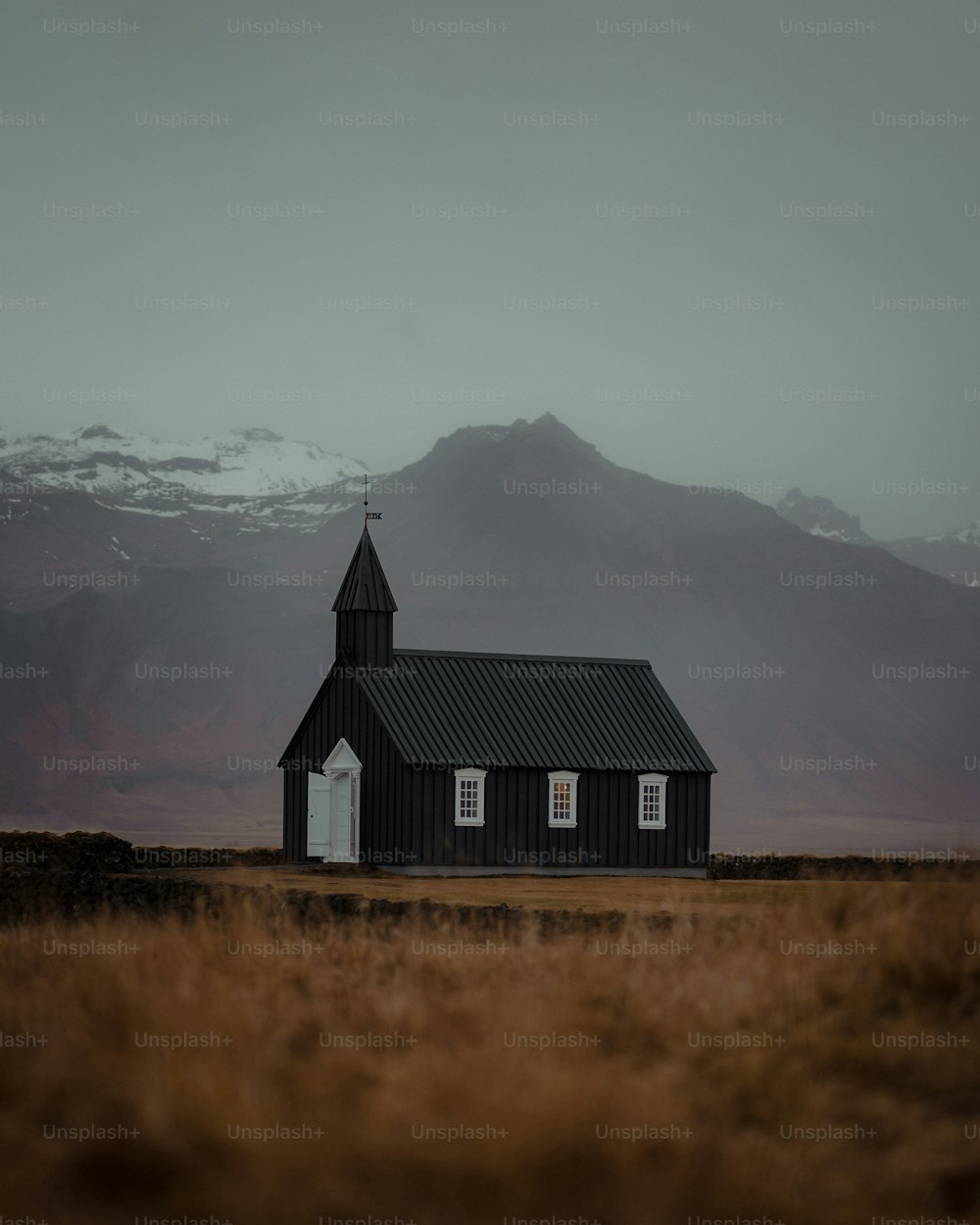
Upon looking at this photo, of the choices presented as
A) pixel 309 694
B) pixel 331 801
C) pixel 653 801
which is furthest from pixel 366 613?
pixel 309 694

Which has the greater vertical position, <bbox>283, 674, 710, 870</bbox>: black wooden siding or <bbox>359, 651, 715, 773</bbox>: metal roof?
<bbox>359, 651, 715, 773</bbox>: metal roof

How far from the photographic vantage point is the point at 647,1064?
14016 mm

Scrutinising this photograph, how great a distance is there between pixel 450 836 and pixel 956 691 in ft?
541

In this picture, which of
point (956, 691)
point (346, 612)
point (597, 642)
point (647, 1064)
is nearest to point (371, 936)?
point (647, 1064)

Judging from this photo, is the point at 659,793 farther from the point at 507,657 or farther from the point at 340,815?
the point at 340,815

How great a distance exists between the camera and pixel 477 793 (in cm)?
4178

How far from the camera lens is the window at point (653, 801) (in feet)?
143

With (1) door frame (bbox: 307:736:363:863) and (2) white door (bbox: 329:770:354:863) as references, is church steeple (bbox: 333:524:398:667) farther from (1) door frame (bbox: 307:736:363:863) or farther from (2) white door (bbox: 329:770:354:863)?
(2) white door (bbox: 329:770:354:863)

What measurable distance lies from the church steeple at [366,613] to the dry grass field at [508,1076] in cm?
2563

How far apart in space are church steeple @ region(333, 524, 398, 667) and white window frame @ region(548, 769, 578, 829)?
507 centimetres

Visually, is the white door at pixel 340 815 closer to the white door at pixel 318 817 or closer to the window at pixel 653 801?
the white door at pixel 318 817

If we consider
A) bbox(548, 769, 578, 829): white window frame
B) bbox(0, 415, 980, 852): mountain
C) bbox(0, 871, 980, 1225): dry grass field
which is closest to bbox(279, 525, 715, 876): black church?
bbox(548, 769, 578, 829): white window frame

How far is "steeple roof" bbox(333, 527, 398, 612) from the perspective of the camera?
1748 inches

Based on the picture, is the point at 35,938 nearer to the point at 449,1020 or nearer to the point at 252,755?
the point at 449,1020
